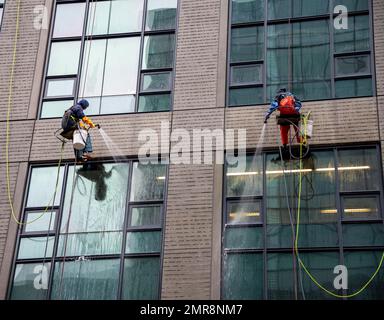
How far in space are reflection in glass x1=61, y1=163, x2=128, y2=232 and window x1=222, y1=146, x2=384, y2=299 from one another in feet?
7.19

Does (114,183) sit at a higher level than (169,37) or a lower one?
lower

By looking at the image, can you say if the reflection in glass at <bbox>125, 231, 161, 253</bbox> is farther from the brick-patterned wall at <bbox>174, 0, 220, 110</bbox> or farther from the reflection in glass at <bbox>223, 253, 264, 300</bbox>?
the brick-patterned wall at <bbox>174, 0, 220, 110</bbox>

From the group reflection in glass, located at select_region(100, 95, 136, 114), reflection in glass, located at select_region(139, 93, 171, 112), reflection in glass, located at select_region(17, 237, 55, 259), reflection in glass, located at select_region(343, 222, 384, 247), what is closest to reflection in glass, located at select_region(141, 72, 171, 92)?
reflection in glass, located at select_region(139, 93, 171, 112)

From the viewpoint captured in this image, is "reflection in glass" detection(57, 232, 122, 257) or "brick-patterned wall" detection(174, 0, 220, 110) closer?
"reflection in glass" detection(57, 232, 122, 257)

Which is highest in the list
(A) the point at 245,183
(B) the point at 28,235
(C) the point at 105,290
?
(A) the point at 245,183

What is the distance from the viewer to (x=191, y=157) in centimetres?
1584

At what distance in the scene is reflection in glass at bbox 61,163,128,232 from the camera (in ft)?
51.3

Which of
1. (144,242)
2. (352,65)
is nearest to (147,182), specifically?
(144,242)

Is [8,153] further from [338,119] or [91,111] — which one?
[338,119]

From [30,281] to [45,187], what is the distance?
81.5 inches

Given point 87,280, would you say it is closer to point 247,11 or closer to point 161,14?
point 161,14

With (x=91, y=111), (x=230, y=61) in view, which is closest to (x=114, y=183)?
(x=91, y=111)

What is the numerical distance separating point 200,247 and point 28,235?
142 inches

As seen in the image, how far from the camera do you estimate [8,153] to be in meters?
16.6
